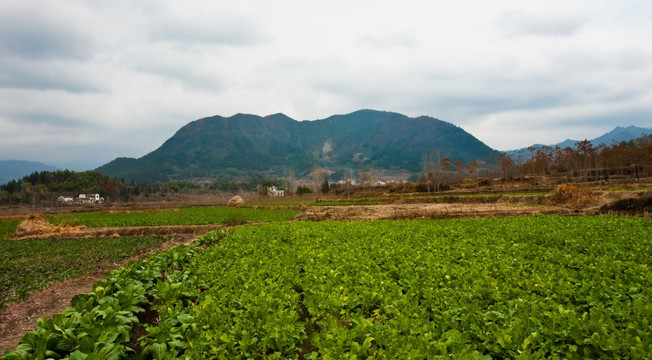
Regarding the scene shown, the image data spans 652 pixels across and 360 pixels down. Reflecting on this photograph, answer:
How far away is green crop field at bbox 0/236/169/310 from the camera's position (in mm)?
14477

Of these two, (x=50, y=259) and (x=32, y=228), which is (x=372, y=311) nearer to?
(x=50, y=259)

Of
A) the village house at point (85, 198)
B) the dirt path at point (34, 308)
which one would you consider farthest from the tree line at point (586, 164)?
the village house at point (85, 198)

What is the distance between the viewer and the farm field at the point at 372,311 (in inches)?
186

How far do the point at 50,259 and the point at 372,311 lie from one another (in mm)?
22357

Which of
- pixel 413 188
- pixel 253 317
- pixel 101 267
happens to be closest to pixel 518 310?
pixel 253 317

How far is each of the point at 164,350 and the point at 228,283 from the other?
3340 mm

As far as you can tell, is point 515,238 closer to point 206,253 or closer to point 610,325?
point 610,325

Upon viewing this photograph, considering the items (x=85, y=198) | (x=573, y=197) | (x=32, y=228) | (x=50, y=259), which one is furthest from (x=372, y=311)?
(x=85, y=198)

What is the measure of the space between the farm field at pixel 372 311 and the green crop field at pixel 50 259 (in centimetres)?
757

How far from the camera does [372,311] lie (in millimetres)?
7094

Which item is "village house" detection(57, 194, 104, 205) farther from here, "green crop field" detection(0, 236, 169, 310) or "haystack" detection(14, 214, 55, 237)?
"green crop field" detection(0, 236, 169, 310)

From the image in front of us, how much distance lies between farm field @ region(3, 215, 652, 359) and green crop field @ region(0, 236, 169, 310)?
7573 mm

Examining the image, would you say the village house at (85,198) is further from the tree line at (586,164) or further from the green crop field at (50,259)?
the tree line at (586,164)

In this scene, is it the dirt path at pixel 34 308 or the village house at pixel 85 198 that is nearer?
the dirt path at pixel 34 308
